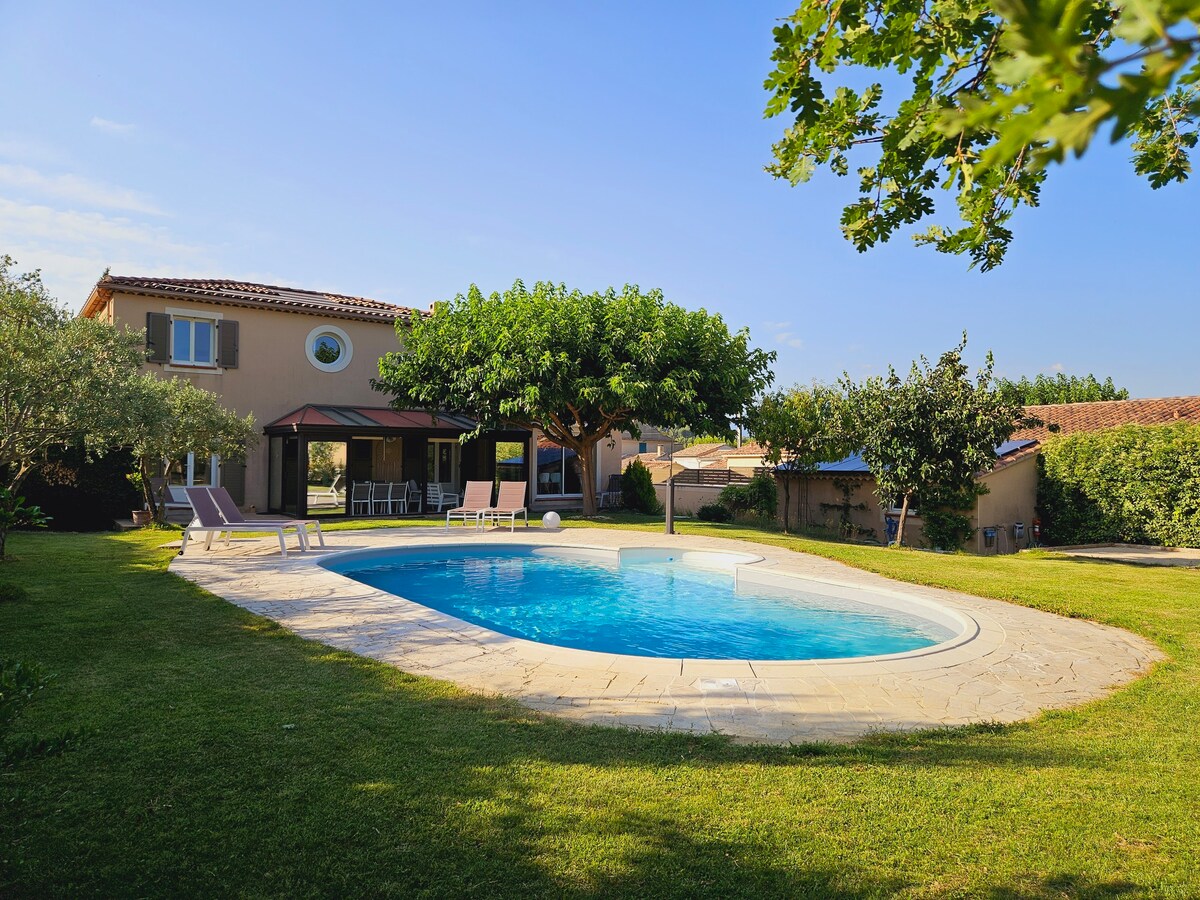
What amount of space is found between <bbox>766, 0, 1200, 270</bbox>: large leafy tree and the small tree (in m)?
14.7

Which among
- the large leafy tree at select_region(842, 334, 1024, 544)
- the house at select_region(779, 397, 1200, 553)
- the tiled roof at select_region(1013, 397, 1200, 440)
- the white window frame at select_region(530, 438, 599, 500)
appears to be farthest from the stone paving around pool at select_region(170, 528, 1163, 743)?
the white window frame at select_region(530, 438, 599, 500)

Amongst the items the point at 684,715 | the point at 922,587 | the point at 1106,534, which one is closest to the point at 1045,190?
the point at 684,715

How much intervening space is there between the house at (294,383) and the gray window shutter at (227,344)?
1.2 inches

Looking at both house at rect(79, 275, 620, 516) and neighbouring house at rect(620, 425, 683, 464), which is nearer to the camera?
neighbouring house at rect(620, 425, 683, 464)

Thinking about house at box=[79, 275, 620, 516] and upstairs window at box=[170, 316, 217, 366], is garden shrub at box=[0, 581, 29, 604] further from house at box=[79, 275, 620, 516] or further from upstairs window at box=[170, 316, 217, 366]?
upstairs window at box=[170, 316, 217, 366]

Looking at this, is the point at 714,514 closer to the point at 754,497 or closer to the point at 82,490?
the point at 754,497

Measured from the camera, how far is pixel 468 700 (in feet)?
17.4

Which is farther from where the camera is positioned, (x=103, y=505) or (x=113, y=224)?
(x=103, y=505)

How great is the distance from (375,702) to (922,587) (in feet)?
28.6

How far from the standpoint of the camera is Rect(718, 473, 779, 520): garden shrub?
24.7 meters

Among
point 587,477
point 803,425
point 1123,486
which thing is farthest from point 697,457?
point 1123,486

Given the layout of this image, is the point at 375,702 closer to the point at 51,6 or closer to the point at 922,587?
the point at 51,6

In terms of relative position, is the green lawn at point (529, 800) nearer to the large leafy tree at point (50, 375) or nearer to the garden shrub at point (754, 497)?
the large leafy tree at point (50, 375)

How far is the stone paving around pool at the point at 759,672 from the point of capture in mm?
5184
